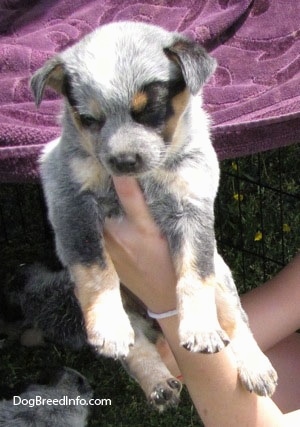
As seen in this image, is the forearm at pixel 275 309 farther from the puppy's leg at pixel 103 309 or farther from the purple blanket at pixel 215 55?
the puppy's leg at pixel 103 309

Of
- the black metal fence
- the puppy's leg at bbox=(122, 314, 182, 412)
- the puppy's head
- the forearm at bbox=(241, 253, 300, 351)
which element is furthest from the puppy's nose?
the black metal fence

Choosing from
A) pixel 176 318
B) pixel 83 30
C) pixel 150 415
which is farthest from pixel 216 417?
pixel 83 30

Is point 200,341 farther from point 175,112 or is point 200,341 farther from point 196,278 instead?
point 175,112

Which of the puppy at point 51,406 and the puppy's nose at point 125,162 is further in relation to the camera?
the puppy at point 51,406

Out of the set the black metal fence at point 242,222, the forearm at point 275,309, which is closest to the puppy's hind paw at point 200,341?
the forearm at point 275,309

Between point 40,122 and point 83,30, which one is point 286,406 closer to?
point 40,122

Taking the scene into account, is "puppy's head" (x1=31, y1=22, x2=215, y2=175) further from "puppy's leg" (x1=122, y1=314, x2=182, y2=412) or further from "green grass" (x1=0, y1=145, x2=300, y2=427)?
"green grass" (x1=0, y1=145, x2=300, y2=427)

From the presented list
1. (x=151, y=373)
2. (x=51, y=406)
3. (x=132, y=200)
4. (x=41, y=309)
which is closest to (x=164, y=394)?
(x=151, y=373)
